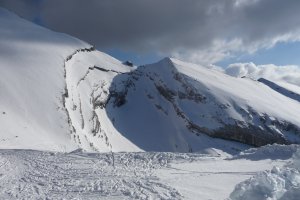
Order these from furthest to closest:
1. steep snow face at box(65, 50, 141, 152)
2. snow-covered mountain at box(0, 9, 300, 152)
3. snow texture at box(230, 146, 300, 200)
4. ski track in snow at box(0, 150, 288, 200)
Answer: steep snow face at box(65, 50, 141, 152) < snow-covered mountain at box(0, 9, 300, 152) < ski track in snow at box(0, 150, 288, 200) < snow texture at box(230, 146, 300, 200)

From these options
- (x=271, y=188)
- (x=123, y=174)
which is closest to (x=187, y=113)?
(x=123, y=174)

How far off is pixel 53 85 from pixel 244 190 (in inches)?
2430

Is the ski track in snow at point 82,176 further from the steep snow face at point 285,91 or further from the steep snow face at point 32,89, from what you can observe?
the steep snow face at point 285,91

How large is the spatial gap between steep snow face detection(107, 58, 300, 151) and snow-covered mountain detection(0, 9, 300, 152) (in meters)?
0.24

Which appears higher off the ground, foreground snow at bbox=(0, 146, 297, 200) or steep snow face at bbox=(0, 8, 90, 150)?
steep snow face at bbox=(0, 8, 90, 150)

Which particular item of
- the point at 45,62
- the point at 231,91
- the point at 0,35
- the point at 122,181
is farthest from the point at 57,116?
the point at 231,91

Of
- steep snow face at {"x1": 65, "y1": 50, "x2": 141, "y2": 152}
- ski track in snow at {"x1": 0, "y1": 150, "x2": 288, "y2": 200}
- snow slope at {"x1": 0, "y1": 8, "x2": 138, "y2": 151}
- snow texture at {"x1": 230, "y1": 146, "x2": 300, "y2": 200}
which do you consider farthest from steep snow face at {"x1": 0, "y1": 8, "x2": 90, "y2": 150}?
snow texture at {"x1": 230, "y1": 146, "x2": 300, "y2": 200}

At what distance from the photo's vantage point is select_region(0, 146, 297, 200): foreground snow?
1920cm

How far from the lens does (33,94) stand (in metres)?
68.1

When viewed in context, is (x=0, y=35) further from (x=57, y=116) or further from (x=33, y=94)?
(x=57, y=116)

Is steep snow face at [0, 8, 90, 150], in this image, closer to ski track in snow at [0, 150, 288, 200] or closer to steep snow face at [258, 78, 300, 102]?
ski track in snow at [0, 150, 288, 200]

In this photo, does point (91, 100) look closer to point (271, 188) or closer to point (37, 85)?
point (37, 85)

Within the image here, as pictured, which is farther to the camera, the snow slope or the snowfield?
the snow slope

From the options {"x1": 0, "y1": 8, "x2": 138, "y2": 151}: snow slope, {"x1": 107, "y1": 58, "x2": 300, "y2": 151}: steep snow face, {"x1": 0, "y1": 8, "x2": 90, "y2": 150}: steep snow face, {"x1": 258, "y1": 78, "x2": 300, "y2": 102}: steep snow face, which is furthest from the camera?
{"x1": 258, "y1": 78, "x2": 300, "y2": 102}: steep snow face
